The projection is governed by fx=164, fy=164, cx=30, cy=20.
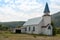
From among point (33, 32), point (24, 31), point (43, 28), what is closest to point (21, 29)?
point (24, 31)

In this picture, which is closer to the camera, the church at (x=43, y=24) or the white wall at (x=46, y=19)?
the church at (x=43, y=24)

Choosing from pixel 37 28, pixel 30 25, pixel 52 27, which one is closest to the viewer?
pixel 52 27

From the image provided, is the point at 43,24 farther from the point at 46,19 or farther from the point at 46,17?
the point at 46,17

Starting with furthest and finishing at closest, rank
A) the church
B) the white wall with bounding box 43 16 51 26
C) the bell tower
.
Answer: the white wall with bounding box 43 16 51 26
the bell tower
the church

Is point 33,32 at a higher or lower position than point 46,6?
lower

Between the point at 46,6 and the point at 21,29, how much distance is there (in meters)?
→ 12.9

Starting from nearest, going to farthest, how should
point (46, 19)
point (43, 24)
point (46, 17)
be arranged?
1. point (46, 17)
2. point (46, 19)
3. point (43, 24)

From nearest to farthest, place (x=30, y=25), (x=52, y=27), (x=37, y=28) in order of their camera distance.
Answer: (x=52, y=27) → (x=37, y=28) → (x=30, y=25)

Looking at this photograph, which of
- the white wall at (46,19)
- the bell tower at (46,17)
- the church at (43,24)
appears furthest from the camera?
the white wall at (46,19)

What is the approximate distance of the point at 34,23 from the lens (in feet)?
176

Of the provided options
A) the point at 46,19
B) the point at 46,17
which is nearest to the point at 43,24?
the point at 46,19

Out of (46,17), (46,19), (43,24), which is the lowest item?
(43,24)

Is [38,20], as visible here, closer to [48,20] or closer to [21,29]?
[48,20]

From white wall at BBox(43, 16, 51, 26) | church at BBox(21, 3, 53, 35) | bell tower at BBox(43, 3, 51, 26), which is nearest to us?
church at BBox(21, 3, 53, 35)
